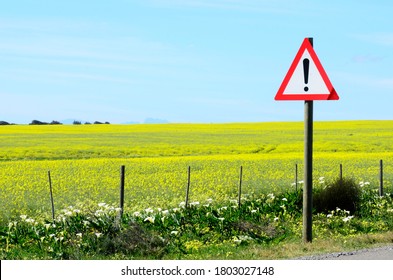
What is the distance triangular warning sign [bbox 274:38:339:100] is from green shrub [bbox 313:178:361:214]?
18.0 ft

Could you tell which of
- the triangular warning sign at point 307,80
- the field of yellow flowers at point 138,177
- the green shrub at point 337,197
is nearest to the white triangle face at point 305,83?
the triangular warning sign at point 307,80

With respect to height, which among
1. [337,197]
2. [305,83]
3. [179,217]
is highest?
[305,83]

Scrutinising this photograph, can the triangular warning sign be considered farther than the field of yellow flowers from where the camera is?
No

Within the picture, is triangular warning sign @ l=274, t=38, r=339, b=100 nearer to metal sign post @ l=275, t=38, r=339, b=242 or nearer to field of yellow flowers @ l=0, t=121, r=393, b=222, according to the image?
metal sign post @ l=275, t=38, r=339, b=242

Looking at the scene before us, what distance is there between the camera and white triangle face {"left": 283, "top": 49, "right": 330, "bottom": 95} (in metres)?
10.6

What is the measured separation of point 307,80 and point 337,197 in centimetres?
614

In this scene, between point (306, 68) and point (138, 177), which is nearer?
point (306, 68)

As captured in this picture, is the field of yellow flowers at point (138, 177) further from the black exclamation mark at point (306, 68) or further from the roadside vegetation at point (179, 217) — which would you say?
the black exclamation mark at point (306, 68)

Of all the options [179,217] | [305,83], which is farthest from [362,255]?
[179,217]

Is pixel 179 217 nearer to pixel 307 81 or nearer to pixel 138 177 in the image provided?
pixel 307 81

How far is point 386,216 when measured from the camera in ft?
51.3

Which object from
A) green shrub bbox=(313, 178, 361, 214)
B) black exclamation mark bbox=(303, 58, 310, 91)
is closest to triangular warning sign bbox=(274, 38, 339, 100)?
black exclamation mark bbox=(303, 58, 310, 91)

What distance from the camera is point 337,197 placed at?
16188mm
